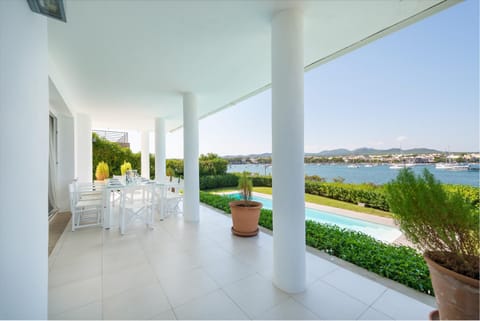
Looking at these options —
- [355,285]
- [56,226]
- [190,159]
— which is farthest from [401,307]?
[56,226]

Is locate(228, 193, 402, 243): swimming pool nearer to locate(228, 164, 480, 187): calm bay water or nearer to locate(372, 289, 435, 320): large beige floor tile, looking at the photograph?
locate(228, 164, 480, 187): calm bay water

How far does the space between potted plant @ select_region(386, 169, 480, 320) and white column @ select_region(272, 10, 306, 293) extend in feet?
2.60

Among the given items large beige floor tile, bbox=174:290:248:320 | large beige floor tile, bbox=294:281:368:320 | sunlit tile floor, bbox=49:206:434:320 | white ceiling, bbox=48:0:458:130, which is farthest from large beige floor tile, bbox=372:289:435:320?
white ceiling, bbox=48:0:458:130

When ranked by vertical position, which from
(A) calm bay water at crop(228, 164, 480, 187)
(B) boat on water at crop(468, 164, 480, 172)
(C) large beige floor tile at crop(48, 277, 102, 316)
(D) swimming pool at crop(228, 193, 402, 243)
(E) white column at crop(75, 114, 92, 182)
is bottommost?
(D) swimming pool at crop(228, 193, 402, 243)

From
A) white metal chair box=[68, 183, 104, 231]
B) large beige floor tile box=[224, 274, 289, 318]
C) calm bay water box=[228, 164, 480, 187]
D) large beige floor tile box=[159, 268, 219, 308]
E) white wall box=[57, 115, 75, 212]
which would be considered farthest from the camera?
white wall box=[57, 115, 75, 212]

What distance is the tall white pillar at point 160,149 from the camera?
6199 mm

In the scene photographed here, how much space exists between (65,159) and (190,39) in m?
4.66

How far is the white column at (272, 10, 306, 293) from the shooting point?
179 cm

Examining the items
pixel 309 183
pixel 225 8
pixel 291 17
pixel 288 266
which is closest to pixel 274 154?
pixel 288 266

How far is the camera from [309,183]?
8.95 meters

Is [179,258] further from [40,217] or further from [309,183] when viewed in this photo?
[309,183]

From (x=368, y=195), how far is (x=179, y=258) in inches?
250

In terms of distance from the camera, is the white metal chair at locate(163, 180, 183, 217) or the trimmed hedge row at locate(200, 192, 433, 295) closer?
the trimmed hedge row at locate(200, 192, 433, 295)

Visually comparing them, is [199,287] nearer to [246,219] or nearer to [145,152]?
[246,219]
